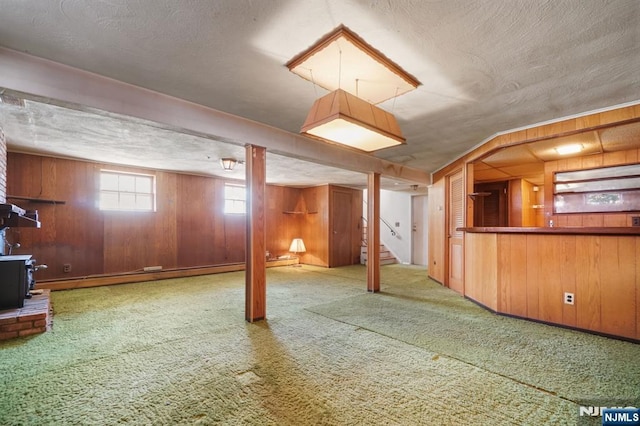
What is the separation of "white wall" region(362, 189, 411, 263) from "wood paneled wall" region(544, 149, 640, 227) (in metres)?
3.87

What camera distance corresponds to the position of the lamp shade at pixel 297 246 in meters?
8.15

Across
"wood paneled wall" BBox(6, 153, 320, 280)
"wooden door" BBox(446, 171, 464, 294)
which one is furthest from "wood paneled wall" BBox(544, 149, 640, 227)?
"wood paneled wall" BBox(6, 153, 320, 280)

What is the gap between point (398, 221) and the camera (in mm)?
→ 9164

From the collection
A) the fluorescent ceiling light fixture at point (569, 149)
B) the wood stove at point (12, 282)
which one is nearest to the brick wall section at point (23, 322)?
the wood stove at point (12, 282)

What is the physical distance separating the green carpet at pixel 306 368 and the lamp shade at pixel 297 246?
4.22 m

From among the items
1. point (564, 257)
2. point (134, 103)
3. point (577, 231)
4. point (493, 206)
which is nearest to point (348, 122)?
point (134, 103)

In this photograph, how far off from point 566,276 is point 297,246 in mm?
6046

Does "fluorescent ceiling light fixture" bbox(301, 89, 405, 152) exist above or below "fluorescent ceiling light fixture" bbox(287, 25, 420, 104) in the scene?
below

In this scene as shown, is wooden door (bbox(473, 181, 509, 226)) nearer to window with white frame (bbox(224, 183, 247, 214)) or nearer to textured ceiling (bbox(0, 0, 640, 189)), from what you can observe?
textured ceiling (bbox(0, 0, 640, 189))

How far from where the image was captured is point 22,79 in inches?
78.7

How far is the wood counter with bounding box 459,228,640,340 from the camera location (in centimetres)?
281

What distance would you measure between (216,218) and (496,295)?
5.89 meters

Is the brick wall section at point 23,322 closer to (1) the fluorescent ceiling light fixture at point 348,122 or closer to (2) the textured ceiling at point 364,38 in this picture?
(2) the textured ceiling at point 364,38

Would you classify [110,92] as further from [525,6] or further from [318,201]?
[318,201]
